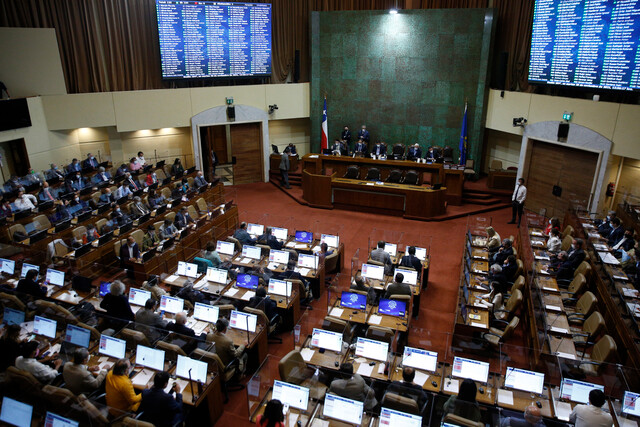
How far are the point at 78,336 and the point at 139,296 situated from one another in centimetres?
128

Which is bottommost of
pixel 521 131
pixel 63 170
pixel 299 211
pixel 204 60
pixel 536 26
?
pixel 299 211

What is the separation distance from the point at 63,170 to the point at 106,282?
28.5ft

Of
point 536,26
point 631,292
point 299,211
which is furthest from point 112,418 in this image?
point 536,26

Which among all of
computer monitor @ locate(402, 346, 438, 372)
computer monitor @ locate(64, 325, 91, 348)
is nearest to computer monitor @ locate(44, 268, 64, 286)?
computer monitor @ locate(64, 325, 91, 348)

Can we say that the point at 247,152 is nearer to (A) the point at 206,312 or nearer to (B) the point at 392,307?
(A) the point at 206,312

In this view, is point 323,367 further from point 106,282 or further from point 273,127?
point 273,127

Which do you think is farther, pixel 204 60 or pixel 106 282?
pixel 204 60

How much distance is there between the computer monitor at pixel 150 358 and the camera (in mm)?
6238

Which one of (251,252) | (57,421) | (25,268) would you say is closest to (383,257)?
(251,252)

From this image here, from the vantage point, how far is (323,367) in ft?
20.9

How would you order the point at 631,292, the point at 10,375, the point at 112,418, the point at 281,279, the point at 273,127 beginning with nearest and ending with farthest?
the point at 112,418, the point at 10,375, the point at 631,292, the point at 281,279, the point at 273,127

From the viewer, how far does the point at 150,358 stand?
20.6 ft

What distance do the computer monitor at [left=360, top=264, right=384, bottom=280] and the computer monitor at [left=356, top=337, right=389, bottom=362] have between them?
2.62m

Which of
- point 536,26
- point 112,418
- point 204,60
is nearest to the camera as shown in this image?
point 112,418
